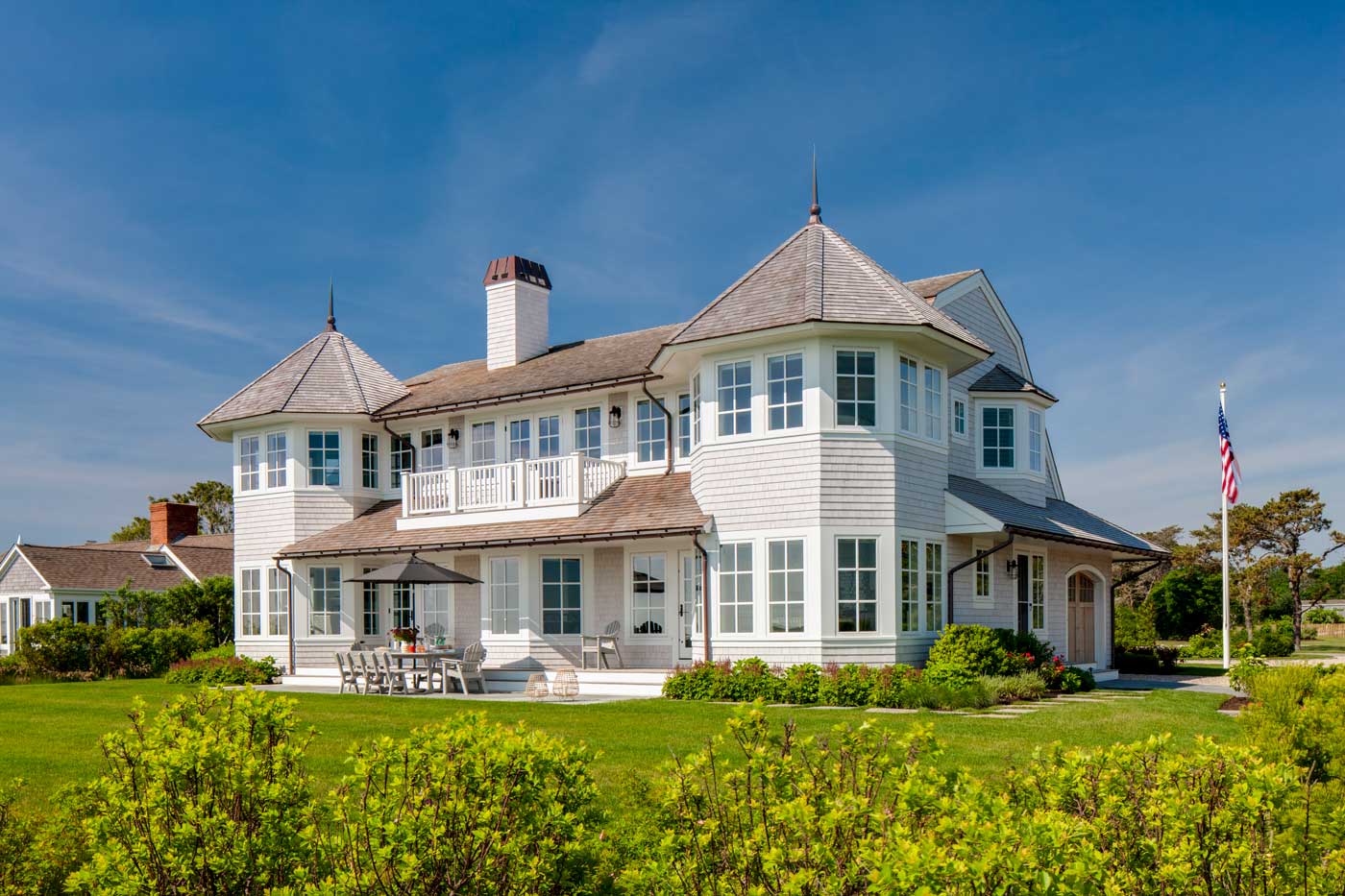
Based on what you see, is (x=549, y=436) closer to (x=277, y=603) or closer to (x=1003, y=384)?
(x=277, y=603)

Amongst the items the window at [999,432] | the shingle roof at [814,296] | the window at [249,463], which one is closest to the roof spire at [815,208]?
the shingle roof at [814,296]

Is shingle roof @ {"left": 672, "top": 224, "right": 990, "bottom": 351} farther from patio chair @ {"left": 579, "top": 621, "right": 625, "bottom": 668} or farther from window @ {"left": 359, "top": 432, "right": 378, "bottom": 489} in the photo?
window @ {"left": 359, "top": 432, "right": 378, "bottom": 489}

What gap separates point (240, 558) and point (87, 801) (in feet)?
71.1

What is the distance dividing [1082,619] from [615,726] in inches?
548

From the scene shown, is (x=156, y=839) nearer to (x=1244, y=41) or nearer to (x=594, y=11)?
(x=594, y=11)

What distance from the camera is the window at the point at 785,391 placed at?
703 inches

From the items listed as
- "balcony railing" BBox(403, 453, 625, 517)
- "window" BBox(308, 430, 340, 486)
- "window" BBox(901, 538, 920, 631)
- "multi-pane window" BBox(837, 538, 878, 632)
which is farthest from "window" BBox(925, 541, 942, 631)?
"window" BBox(308, 430, 340, 486)

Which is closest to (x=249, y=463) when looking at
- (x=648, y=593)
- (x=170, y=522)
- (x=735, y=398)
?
(x=648, y=593)

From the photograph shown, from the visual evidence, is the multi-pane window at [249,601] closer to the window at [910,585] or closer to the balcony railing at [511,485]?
the balcony railing at [511,485]

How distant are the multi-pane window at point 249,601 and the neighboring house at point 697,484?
0.17 ft

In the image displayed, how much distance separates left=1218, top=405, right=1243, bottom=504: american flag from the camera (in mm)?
25969

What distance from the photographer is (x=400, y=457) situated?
1024 inches

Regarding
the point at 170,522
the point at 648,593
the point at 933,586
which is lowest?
the point at 648,593

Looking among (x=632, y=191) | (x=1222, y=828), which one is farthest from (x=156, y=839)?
(x=632, y=191)
